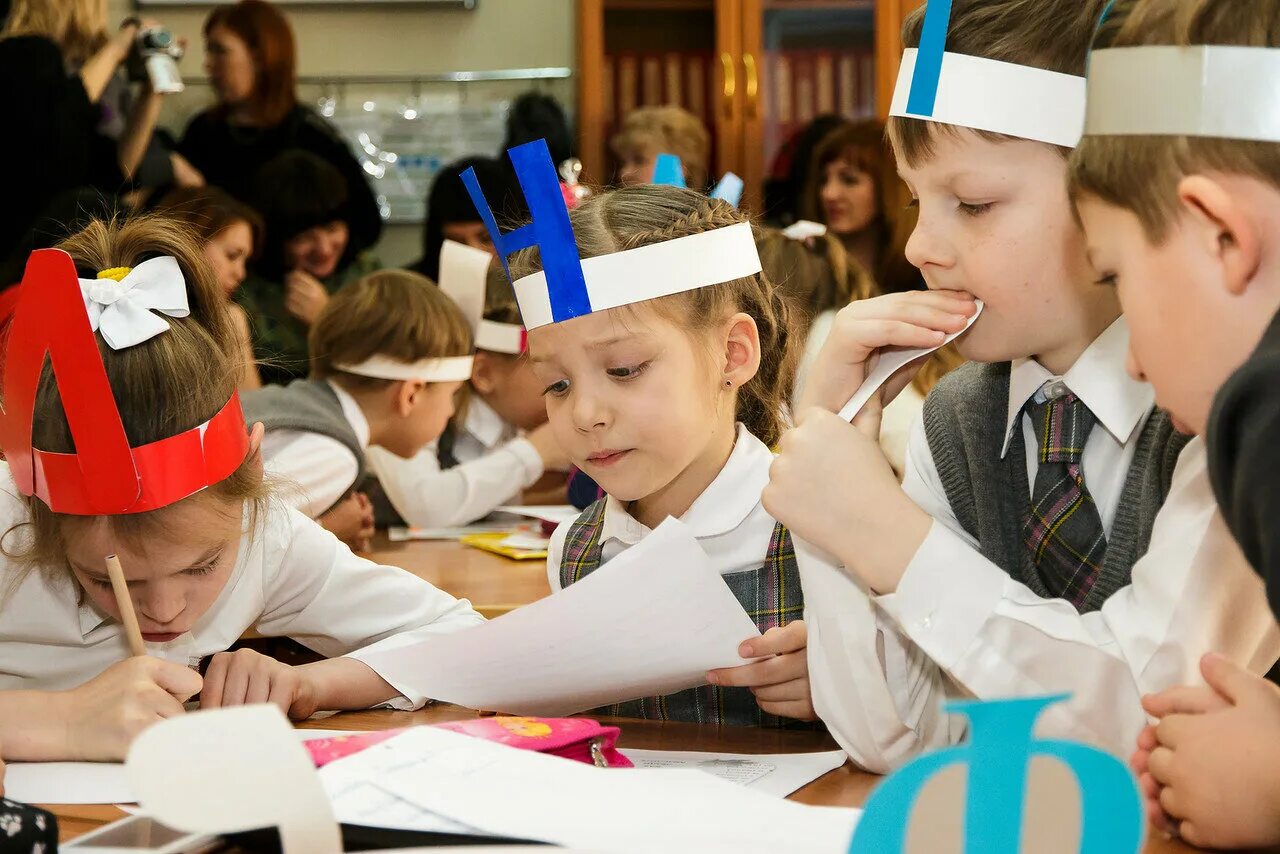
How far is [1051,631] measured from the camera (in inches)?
37.6

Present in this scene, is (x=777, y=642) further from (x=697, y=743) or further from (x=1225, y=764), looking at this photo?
(x=1225, y=764)

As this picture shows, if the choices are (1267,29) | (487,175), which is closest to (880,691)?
(1267,29)

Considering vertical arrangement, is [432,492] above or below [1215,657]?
below

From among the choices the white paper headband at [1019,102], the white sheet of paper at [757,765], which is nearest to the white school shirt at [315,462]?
the white sheet of paper at [757,765]

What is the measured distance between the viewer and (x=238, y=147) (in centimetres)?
423

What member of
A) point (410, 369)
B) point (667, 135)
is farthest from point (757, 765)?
point (667, 135)

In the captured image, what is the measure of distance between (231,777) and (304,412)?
182 cm

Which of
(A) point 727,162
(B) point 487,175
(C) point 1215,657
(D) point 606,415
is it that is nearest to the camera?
(C) point 1215,657

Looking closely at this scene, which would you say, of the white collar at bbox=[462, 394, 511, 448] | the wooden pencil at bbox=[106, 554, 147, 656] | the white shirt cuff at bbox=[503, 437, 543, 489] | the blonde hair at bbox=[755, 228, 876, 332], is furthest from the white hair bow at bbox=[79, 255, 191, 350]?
the white collar at bbox=[462, 394, 511, 448]

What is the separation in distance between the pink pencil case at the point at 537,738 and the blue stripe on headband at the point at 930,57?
544 millimetres

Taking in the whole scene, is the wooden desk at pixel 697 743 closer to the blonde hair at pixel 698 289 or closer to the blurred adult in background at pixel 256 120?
the blonde hair at pixel 698 289

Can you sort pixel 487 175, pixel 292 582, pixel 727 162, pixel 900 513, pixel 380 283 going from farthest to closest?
pixel 727 162 → pixel 487 175 → pixel 380 283 → pixel 292 582 → pixel 900 513

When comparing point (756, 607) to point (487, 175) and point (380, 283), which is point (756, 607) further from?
point (487, 175)

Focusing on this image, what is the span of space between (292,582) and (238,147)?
10.2 ft
